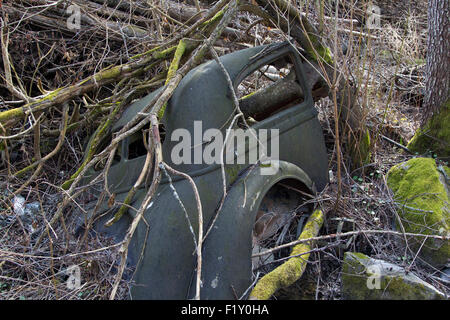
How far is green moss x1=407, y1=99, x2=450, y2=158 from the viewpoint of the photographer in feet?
13.5

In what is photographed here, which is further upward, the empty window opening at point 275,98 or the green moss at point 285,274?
the empty window opening at point 275,98

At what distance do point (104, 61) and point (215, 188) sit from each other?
3205 millimetres

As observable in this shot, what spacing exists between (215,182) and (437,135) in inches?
105

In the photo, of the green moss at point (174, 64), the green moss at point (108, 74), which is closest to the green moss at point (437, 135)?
the green moss at point (174, 64)

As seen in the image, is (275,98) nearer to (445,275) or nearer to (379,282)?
(379,282)

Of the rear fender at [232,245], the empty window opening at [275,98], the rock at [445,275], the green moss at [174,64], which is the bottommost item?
the rock at [445,275]

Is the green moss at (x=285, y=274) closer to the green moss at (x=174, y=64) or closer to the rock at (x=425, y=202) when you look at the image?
the rock at (x=425, y=202)

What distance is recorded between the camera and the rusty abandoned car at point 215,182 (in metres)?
2.50

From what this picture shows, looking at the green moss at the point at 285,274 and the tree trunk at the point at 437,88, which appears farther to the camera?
the tree trunk at the point at 437,88

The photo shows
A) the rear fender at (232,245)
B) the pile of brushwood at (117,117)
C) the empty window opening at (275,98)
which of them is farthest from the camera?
the empty window opening at (275,98)

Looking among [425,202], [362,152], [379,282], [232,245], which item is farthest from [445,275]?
[232,245]

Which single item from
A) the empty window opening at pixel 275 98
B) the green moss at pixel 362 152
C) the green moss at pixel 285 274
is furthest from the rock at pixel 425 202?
the empty window opening at pixel 275 98

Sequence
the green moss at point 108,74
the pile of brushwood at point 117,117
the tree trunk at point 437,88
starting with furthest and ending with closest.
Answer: the tree trunk at point 437,88
the green moss at point 108,74
the pile of brushwood at point 117,117
